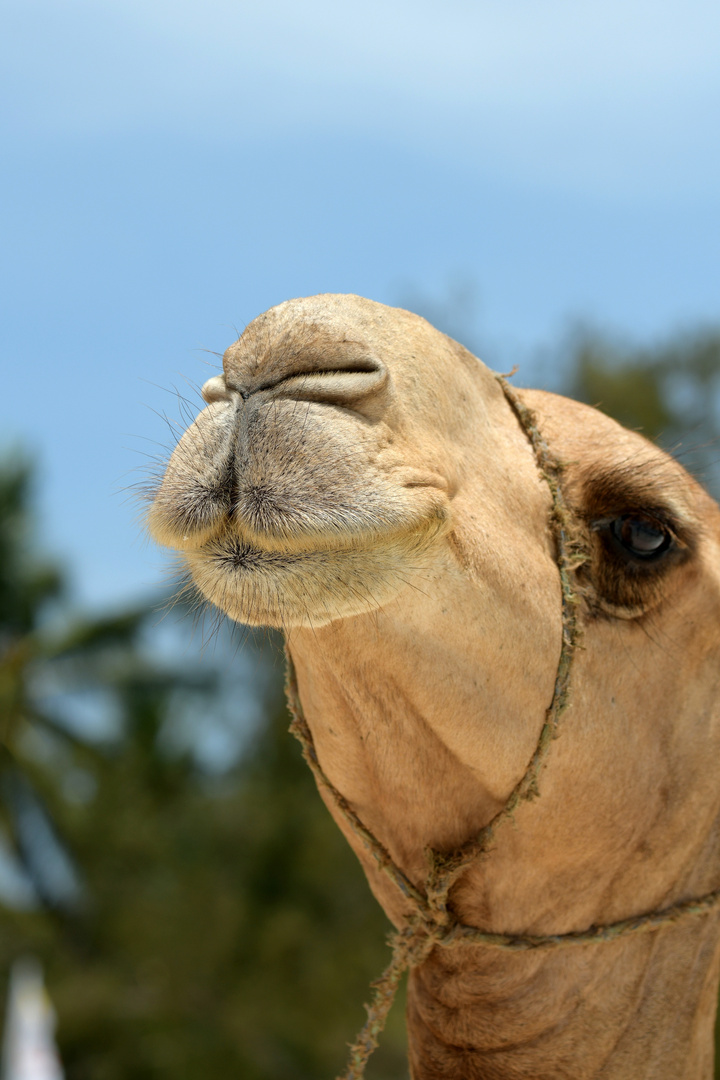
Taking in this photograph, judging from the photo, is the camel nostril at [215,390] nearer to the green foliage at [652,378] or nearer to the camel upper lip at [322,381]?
the camel upper lip at [322,381]

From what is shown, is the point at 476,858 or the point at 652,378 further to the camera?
the point at 652,378

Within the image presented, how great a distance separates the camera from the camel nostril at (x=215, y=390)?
2.31 metres

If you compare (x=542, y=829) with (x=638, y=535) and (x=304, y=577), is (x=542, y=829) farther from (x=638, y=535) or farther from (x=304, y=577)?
(x=304, y=577)

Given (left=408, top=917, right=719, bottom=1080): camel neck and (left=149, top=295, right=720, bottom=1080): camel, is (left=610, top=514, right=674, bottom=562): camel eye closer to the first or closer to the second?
(left=149, top=295, right=720, bottom=1080): camel

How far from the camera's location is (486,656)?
2.55 meters

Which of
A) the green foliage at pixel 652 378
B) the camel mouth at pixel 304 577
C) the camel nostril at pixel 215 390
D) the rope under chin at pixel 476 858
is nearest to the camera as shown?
the camel mouth at pixel 304 577

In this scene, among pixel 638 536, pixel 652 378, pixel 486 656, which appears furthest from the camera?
pixel 652 378

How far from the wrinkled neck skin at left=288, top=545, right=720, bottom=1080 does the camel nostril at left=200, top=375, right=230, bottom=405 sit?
1.86 feet

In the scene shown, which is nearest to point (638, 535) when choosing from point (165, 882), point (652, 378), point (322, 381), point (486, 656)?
point (486, 656)

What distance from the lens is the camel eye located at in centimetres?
290

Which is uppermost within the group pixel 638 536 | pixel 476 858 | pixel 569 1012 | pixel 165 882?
pixel 638 536

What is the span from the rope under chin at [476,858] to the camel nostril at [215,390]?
0.93 metres

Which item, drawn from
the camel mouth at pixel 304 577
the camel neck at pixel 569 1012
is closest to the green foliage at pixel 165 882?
the camel neck at pixel 569 1012

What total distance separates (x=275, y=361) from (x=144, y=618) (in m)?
31.5
